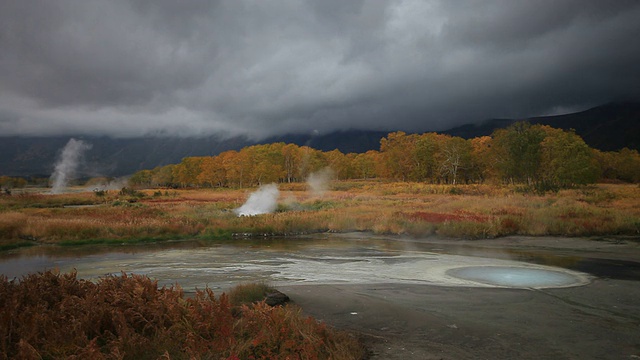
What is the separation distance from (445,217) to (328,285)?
57.4 feet

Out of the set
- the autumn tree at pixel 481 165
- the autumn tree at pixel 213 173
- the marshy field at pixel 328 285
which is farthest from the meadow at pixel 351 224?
the autumn tree at pixel 213 173

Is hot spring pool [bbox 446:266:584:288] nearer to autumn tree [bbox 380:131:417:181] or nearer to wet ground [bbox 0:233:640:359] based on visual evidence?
wet ground [bbox 0:233:640:359]

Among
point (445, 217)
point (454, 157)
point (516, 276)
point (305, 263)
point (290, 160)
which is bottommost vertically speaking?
point (305, 263)

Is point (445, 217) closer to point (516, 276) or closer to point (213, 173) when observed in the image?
point (516, 276)

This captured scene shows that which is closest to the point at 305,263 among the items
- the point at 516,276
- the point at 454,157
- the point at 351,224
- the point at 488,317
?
the point at 516,276

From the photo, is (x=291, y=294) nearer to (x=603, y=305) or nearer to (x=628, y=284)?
(x=603, y=305)

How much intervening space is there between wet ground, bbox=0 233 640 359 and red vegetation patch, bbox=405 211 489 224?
11.0ft

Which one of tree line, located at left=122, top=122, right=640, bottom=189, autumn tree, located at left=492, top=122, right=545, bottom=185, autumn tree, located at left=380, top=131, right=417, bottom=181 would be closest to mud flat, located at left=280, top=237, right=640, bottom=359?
tree line, located at left=122, top=122, right=640, bottom=189

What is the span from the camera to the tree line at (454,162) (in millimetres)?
61125

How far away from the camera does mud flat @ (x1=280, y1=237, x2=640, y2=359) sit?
7.35m

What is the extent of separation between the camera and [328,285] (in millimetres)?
13156

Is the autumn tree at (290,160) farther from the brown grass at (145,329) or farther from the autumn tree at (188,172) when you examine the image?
the brown grass at (145,329)

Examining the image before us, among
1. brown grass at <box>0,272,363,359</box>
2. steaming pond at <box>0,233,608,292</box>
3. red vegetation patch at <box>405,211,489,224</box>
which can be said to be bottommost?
steaming pond at <box>0,233,608,292</box>

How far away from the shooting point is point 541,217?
2584 cm
